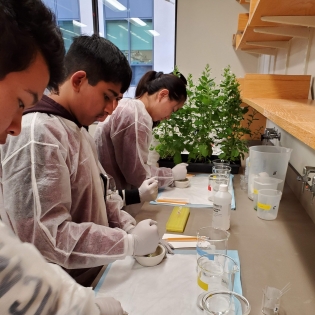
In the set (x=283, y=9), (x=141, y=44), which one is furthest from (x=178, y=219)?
(x=141, y=44)

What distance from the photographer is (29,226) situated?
750 mm

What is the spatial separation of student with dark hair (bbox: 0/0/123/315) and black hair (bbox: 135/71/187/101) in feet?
3.60

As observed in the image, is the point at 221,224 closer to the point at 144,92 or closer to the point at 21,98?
the point at 21,98

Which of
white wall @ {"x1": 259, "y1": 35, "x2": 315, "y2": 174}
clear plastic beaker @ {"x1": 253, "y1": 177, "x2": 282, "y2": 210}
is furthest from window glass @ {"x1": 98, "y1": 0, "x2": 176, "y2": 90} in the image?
clear plastic beaker @ {"x1": 253, "y1": 177, "x2": 282, "y2": 210}

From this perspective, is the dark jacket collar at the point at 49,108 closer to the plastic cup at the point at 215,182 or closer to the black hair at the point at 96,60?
the black hair at the point at 96,60

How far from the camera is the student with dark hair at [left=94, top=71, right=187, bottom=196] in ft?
4.98

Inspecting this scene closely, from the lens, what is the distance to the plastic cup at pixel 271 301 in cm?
69

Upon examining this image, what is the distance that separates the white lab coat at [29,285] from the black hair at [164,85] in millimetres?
1393

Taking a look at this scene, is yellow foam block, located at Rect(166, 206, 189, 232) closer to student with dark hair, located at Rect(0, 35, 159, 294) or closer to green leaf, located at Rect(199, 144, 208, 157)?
student with dark hair, located at Rect(0, 35, 159, 294)

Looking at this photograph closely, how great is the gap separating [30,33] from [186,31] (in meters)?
3.11

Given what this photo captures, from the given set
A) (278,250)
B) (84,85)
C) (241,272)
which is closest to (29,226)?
(84,85)

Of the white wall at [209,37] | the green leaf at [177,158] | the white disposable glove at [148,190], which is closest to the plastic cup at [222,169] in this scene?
the green leaf at [177,158]

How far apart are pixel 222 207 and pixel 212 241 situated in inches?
7.3

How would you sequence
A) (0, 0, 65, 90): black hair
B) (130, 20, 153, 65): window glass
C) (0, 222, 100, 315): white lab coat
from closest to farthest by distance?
1. (0, 222, 100, 315): white lab coat
2. (0, 0, 65, 90): black hair
3. (130, 20, 153, 65): window glass
